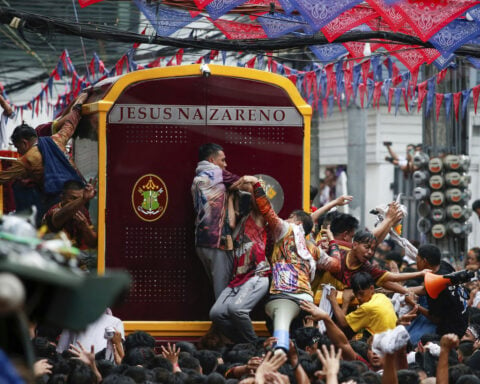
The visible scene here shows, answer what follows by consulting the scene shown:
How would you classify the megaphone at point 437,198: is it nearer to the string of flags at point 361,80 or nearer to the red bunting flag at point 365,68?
the string of flags at point 361,80

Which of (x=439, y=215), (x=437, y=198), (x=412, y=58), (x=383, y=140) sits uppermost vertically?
(x=383, y=140)

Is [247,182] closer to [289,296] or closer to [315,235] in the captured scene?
[289,296]

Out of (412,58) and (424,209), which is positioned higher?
(412,58)

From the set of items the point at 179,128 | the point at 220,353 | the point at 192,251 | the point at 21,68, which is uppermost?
the point at 21,68

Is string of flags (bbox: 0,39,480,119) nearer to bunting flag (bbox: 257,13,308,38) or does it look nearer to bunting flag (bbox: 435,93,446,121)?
bunting flag (bbox: 435,93,446,121)

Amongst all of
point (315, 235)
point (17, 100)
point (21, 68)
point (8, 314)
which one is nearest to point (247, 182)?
point (315, 235)

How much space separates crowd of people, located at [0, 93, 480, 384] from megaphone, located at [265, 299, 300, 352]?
0.01 meters

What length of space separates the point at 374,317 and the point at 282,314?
0.78 metres

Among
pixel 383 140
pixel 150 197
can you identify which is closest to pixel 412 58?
pixel 150 197

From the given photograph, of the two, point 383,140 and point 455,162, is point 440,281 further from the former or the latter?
point 383,140

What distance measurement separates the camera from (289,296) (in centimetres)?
959

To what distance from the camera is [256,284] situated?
9891mm

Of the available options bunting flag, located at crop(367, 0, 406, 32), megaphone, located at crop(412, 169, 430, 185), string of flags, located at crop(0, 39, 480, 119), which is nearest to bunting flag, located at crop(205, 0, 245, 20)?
bunting flag, located at crop(367, 0, 406, 32)

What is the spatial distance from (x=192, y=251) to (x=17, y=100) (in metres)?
22.4
